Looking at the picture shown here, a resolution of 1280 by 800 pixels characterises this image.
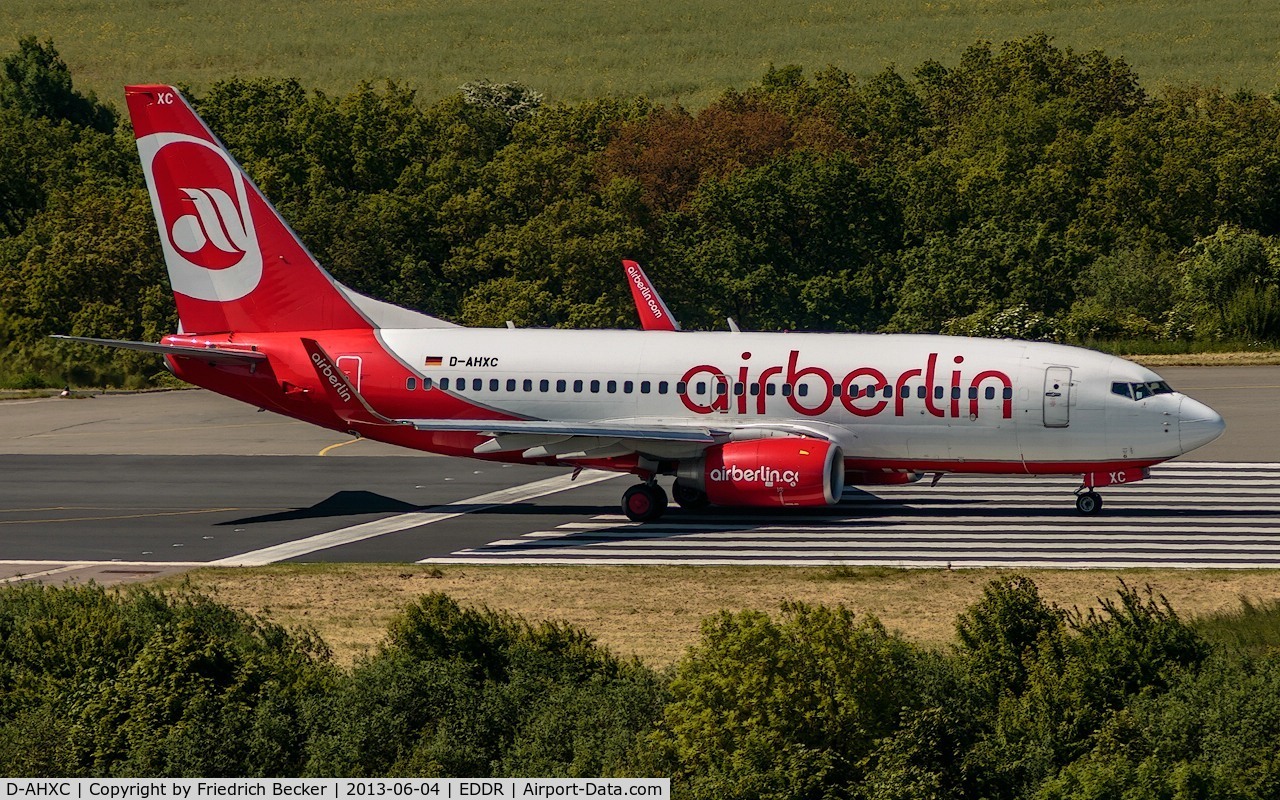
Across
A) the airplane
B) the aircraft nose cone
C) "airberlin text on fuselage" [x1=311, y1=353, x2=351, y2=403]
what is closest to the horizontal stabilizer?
the airplane

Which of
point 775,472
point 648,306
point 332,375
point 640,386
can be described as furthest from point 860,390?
point 648,306

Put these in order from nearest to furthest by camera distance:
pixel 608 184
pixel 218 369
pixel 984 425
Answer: pixel 984 425
pixel 218 369
pixel 608 184

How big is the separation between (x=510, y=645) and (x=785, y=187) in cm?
5936

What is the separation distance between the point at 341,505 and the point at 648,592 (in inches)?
511

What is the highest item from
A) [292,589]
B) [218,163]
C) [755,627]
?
[218,163]

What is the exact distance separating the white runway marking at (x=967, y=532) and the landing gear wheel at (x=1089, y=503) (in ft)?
0.73

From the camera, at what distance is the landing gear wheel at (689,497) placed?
1513 inches

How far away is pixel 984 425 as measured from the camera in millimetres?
36438

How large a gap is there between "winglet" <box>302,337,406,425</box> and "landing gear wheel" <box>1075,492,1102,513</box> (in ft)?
52.3

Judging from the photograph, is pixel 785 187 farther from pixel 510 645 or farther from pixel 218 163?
pixel 510 645

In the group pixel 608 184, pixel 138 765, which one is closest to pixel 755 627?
pixel 138 765

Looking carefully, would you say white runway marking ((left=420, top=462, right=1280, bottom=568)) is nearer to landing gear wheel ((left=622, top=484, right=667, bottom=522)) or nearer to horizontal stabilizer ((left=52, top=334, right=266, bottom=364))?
landing gear wheel ((left=622, top=484, right=667, bottom=522))

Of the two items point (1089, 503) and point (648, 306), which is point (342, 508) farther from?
point (1089, 503)

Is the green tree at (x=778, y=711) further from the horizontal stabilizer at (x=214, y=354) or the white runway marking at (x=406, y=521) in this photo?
the horizontal stabilizer at (x=214, y=354)
